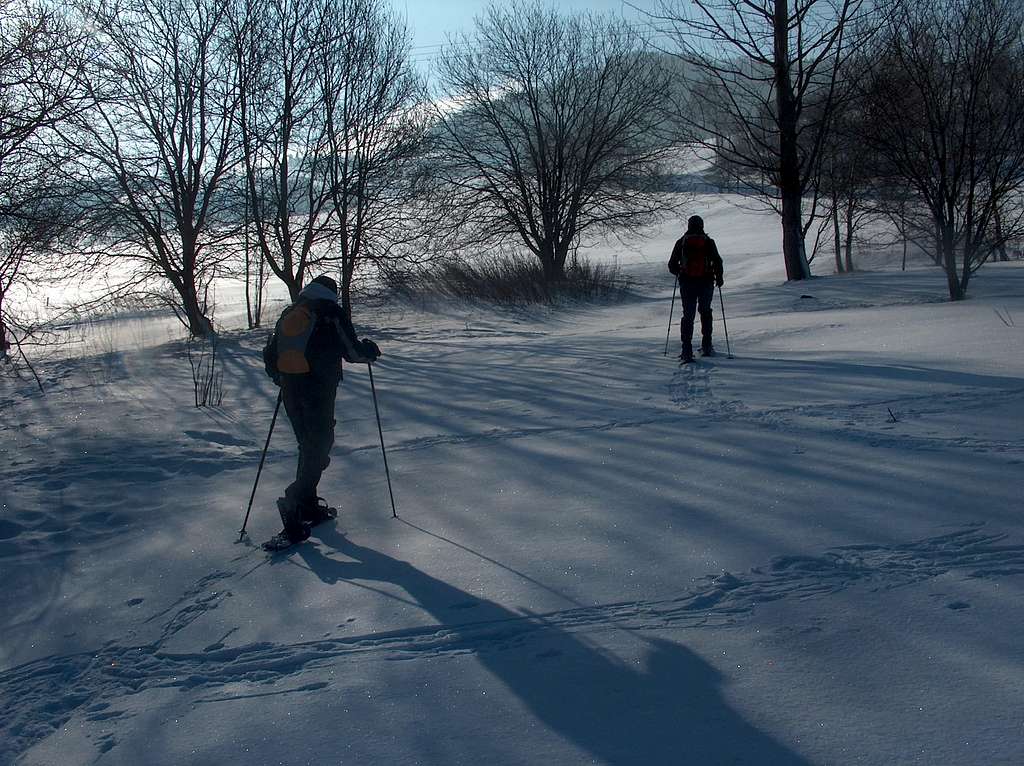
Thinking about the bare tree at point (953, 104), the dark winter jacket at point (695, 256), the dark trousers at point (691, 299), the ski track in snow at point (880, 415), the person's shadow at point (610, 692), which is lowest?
the person's shadow at point (610, 692)

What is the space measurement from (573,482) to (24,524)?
3690mm

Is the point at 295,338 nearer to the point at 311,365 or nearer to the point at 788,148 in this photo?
the point at 311,365

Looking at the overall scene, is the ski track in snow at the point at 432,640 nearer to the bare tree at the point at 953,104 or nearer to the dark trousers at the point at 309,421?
the dark trousers at the point at 309,421

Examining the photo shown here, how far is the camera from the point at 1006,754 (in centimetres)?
247

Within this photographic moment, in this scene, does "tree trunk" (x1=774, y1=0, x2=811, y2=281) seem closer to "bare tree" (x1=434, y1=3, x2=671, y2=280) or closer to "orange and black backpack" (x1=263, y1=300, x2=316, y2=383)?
"bare tree" (x1=434, y1=3, x2=671, y2=280)

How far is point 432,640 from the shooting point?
363cm

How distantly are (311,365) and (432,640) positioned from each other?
2.22m

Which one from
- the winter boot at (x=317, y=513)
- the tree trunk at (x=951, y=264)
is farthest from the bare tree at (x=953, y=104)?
the winter boot at (x=317, y=513)

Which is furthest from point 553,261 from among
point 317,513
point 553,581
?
point 553,581

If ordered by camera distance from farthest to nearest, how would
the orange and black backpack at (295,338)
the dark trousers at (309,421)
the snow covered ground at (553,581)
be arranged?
the dark trousers at (309,421) → the orange and black backpack at (295,338) → the snow covered ground at (553,581)

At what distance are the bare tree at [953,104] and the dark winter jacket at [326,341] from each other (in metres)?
12.2

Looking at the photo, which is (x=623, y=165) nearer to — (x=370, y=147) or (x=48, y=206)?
(x=370, y=147)

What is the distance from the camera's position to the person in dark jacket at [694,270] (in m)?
9.52

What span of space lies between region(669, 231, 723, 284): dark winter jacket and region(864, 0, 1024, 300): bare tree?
6.79 m
